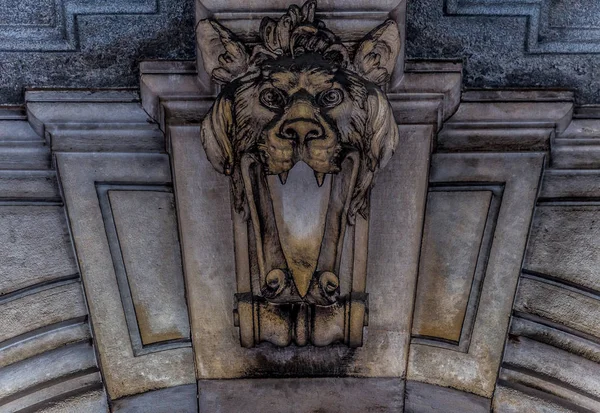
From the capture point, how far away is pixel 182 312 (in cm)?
257

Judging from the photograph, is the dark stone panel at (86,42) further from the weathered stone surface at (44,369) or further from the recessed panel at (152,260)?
Answer: the weathered stone surface at (44,369)

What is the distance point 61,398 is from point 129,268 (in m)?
0.60

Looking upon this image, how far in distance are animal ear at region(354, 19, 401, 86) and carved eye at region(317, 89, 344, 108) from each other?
0.87 ft

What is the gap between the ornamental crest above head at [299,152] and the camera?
6.33 feet

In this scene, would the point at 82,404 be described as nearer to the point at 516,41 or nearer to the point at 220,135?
the point at 220,135

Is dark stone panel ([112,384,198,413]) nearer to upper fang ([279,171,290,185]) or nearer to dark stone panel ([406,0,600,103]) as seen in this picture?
upper fang ([279,171,290,185])

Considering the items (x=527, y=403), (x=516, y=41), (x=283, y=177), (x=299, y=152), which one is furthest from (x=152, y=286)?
(x=516, y=41)

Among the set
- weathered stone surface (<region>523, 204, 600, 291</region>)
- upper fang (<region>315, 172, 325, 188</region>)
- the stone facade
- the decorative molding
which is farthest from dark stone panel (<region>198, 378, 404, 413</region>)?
upper fang (<region>315, 172, 325, 188</region>)

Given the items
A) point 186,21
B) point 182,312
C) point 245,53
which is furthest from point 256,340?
point 186,21

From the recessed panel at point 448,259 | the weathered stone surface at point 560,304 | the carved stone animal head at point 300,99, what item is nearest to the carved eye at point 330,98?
the carved stone animal head at point 300,99

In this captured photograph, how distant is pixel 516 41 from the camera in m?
2.42

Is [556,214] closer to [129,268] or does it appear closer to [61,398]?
[129,268]

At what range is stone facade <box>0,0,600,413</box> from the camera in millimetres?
2391

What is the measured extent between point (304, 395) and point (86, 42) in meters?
1.55
